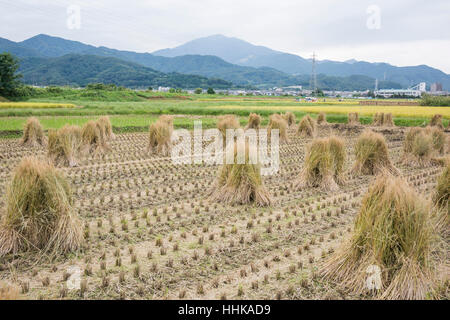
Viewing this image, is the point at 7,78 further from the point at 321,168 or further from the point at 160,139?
the point at 321,168

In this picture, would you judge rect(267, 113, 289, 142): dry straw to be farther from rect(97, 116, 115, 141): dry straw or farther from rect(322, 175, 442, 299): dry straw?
rect(322, 175, 442, 299): dry straw

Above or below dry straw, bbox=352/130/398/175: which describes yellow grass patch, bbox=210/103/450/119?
above

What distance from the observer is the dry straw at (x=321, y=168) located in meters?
9.57

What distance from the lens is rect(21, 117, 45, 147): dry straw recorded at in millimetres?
15609

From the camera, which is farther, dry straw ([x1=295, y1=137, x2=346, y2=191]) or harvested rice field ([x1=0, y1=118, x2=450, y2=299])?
dry straw ([x1=295, y1=137, x2=346, y2=191])

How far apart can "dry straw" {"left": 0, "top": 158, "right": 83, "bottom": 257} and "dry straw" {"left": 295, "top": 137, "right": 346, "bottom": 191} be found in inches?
239

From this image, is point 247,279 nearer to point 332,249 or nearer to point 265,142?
point 332,249

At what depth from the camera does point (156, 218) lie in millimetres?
6984

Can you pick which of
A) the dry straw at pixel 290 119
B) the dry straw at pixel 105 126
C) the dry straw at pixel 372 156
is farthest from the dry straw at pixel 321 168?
the dry straw at pixel 290 119

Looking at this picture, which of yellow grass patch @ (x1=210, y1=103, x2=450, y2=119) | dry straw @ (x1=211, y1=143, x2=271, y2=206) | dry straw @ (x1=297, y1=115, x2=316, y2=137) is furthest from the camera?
yellow grass patch @ (x1=210, y1=103, x2=450, y2=119)

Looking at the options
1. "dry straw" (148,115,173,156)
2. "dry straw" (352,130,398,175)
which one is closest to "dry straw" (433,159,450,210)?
"dry straw" (352,130,398,175)

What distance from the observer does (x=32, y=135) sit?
1564 cm

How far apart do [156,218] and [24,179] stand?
247 cm
